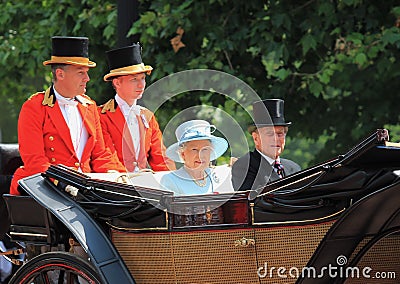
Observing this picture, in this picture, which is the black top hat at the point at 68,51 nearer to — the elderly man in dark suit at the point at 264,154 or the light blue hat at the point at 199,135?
the light blue hat at the point at 199,135

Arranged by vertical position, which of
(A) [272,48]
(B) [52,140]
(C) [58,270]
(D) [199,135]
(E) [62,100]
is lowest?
(C) [58,270]

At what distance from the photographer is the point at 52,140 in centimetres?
606

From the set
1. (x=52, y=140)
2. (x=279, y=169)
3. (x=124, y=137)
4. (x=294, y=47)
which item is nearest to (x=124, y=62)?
(x=124, y=137)

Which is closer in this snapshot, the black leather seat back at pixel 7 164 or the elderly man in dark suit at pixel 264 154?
the elderly man in dark suit at pixel 264 154

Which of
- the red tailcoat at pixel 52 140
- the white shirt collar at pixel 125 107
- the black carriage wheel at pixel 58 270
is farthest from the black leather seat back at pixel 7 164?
the black carriage wheel at pixel 58 270

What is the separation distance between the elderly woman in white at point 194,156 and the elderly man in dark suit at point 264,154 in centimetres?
26

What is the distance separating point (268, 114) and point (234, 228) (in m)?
1.51

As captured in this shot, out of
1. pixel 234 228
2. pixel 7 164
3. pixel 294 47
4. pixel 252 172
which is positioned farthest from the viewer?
pixel 294 47

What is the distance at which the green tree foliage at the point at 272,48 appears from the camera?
8.62m

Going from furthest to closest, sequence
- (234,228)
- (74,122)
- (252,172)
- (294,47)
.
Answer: (294,47) → (74,122) → (252,172) → (234,228)

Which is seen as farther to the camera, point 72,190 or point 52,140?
point 52,140

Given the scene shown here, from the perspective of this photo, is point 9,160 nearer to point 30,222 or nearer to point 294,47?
point 30,222

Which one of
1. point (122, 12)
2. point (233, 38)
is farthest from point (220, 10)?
point (122, 12)

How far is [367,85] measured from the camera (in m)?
9.70
